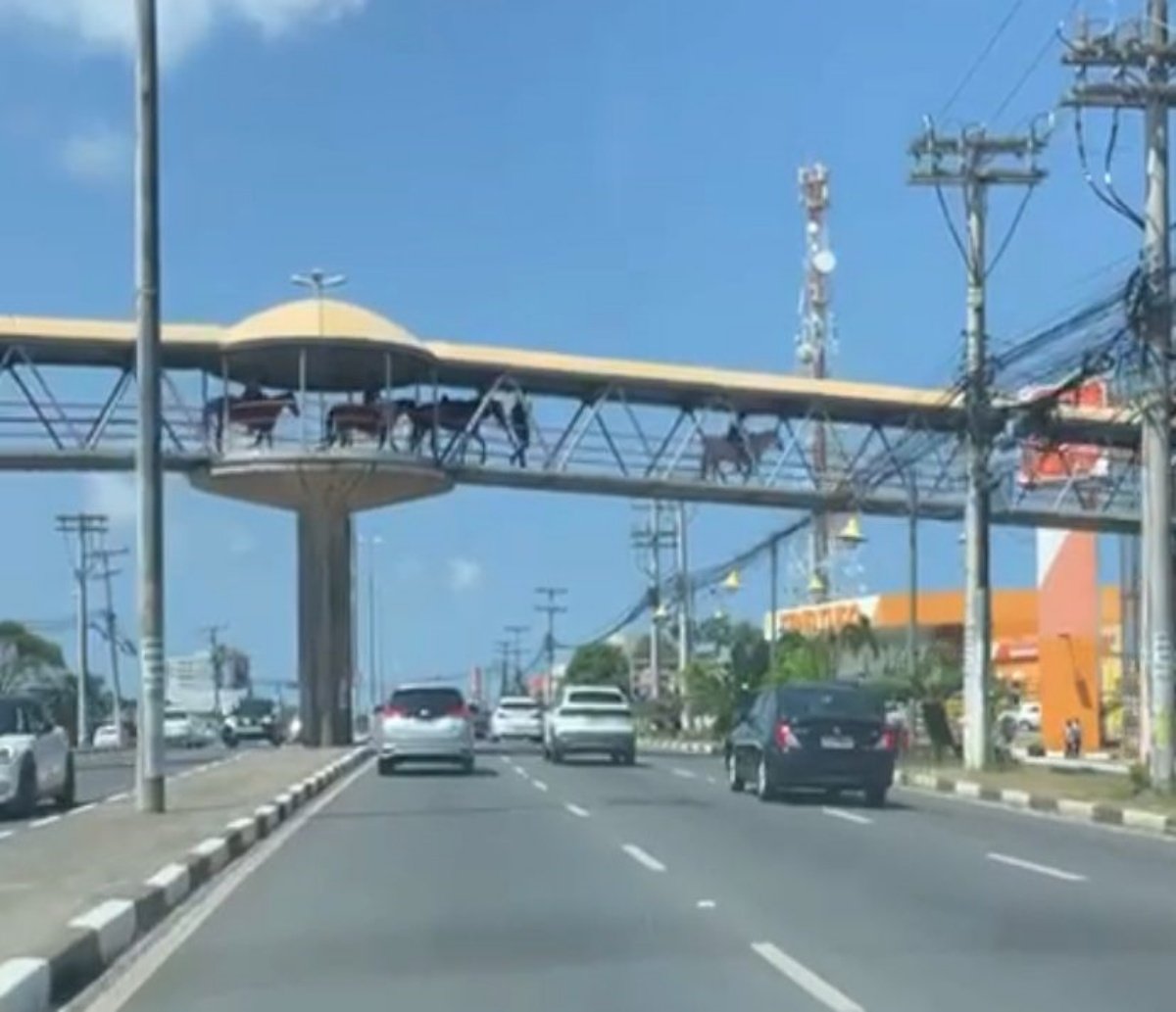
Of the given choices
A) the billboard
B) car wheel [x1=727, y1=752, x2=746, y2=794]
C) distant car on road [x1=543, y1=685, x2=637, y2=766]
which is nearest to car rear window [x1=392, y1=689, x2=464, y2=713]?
car wheel [x1=727, y1=752, x2=746, y2=794]

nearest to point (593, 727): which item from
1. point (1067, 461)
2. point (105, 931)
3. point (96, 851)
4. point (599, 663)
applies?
point (1067, 461)

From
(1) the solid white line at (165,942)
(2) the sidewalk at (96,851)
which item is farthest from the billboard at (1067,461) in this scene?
(1) the solid white line at (165,942)

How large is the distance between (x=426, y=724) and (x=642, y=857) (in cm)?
2124

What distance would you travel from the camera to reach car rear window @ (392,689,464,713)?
43250 millimetres

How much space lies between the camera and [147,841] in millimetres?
23438

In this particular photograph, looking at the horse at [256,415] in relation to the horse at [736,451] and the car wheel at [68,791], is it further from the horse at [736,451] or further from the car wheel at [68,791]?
the car wheel at [68,791]

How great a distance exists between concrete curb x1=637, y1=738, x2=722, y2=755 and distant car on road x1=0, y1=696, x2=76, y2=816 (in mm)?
35070

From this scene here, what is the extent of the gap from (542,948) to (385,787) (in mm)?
24662

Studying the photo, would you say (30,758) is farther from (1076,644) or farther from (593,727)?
(1076,644)

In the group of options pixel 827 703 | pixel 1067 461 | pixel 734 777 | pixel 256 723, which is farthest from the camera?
pixel 256 723

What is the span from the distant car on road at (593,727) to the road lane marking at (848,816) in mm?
19192

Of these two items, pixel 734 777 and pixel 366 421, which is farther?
pixel 366 421

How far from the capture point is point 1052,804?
3434 centimetres

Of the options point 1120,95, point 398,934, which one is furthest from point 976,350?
point 398,934
